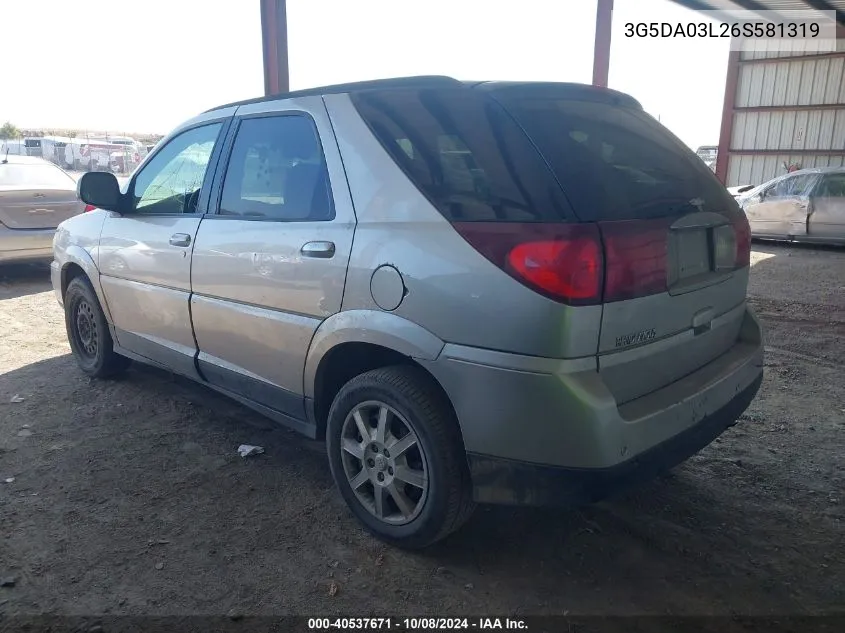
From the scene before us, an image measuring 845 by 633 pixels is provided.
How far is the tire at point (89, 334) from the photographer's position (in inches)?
174

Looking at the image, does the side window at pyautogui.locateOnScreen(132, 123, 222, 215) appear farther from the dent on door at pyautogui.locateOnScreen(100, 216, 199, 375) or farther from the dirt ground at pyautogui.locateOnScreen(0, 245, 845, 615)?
the dirt ground at pyautogui.locateOnScreen(0, 245, 845, 615)

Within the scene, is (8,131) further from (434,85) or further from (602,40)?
(434,85)

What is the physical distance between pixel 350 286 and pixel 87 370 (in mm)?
3024

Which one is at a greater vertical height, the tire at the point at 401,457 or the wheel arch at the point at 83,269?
the wheel arch at the point at 83,269

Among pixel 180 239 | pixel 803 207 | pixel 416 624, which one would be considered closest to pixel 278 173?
pixel 180 239

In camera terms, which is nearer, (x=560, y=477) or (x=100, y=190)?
(x=560, y=477)

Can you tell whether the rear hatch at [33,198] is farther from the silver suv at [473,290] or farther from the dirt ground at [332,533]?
the silver suv at [473,290]

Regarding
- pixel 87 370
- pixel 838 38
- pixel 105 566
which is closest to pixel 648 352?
pixel 105 566

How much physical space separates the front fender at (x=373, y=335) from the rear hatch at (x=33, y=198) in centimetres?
663

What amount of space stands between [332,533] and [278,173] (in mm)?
1637

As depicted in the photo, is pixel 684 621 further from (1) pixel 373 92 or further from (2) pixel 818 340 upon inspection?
(2) pixel 818 340

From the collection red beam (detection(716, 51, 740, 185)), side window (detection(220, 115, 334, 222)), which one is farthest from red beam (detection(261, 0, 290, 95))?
red beam (detection(716, 51, 740, 185))

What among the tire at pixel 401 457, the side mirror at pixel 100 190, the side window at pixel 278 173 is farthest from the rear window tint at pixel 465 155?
the side mirror at pixel 100 190

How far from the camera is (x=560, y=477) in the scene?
7.05 ft
